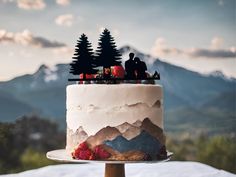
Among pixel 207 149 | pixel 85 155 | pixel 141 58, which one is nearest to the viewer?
pixel 85 155

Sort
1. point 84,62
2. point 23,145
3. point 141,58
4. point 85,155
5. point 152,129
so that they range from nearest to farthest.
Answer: point 85,155
point 152,129
point 84,62
point 23,145
point 141,58

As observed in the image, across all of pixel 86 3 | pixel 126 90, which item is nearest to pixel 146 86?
pixel 126 90

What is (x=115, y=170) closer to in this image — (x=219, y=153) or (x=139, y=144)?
(x=139, y=144)

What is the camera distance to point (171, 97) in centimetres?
457

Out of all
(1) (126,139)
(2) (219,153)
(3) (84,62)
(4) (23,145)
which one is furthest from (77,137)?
(2) (219,153)

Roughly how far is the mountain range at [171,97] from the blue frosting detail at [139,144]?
7.27 feet

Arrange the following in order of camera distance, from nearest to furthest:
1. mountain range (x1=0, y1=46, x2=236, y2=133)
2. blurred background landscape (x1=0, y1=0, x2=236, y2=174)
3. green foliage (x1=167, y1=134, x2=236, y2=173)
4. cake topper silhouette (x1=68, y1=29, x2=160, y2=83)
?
cake topper silhouette (x1=68, y1=29, x2=160, y2=83) < blurred background landscape (x1=0, y1=0, x2=236, y2=174) < mountain range (x1=0, y1=46, x2=236, y2=133) < green foliage (x1=167, y1=134, x2=236, y2=173)

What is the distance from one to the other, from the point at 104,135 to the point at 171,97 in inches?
101

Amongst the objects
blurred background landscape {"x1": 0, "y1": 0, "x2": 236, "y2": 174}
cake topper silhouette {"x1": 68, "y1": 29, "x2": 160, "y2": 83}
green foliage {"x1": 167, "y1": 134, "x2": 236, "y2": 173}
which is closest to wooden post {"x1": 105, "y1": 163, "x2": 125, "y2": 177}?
cake topper silhouette {"x1": 68, "y1": 29, "x2": 160, "y2": 83}

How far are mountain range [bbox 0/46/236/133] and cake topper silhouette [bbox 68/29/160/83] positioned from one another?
→ 6.71ft

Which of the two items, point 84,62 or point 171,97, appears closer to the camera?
point 84,62

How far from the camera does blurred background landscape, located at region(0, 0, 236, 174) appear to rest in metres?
4.18

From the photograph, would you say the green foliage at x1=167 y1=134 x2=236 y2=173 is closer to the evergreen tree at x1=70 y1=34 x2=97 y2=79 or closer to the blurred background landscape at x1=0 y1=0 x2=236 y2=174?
the blurred background landscape at x1=0 y1=0 x2=236 y2=174

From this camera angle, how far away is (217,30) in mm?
4484
